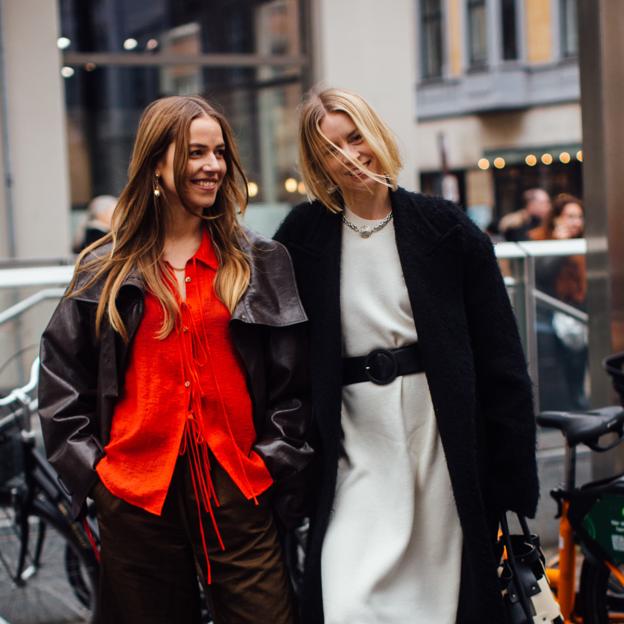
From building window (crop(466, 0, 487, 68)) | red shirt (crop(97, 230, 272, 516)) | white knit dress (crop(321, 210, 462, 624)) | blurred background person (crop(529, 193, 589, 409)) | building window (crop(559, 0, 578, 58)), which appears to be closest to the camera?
red shirt (crop(97, 230, 272, 516))

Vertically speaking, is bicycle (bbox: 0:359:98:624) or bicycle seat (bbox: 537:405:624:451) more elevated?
bicycle seat (bbox: 537:405:624:451)

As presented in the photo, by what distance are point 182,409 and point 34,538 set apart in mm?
1741

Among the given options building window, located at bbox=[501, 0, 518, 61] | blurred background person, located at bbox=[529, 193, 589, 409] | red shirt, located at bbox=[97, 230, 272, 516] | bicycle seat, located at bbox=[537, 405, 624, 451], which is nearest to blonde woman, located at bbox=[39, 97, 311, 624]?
red shirt, located at bbox=[97, 230, 272, 516]

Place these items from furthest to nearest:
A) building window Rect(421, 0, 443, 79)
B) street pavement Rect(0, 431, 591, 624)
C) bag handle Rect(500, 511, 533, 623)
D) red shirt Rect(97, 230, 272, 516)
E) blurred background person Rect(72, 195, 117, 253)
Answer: building window Rect(421, 0, 443, 79) → blurred background person Rect(72, 195, 117, 253) → street pavement Rect(0, 431, 591, 624) → bag handle Rect(500, 511, 533, 623) → red shirt Rect(97, 230, 272, 516)

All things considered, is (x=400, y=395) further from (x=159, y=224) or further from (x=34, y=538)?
(x=34, y=538)

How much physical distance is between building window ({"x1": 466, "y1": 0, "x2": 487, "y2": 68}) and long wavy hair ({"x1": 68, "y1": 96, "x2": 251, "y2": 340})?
2779cm

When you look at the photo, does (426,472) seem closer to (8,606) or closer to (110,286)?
Answer: (110,286)

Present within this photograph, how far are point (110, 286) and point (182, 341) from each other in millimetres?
243

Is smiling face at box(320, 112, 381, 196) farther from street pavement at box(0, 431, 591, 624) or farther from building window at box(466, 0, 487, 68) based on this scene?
building window at box(466, 0, 487, 68)

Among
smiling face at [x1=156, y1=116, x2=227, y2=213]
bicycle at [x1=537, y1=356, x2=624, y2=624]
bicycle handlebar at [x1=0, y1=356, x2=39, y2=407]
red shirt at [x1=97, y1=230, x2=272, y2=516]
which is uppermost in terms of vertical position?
smiling face at [x1=156, y1=116, x2=227, y2=213]

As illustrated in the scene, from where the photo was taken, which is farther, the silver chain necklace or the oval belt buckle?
the silver chain necklace

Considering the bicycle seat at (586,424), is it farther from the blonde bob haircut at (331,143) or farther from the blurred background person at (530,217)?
the blurred background person at (530,217)

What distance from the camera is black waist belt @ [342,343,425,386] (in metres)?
3.09

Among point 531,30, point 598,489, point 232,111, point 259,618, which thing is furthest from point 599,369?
point 531,30
